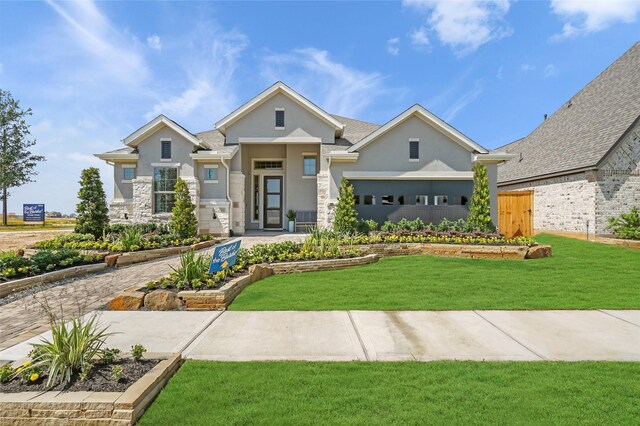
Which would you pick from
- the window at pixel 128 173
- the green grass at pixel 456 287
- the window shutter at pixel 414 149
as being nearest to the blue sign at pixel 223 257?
the green grass at pixel 456 287

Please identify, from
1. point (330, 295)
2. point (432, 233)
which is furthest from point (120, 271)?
point (432, 233)

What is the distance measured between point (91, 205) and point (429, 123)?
609 inches

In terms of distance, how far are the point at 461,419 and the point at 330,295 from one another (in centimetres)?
410

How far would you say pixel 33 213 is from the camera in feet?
99.8

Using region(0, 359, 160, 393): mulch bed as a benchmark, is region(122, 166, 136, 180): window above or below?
above

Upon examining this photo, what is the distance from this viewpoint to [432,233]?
43.5 feet

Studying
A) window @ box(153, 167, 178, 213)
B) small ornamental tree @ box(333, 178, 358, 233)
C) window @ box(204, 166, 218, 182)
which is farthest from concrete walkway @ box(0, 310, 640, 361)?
window @ box(153, 167, 178, 213)

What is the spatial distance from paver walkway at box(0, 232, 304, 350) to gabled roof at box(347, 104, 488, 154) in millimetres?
10323

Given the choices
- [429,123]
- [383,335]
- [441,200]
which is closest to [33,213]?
[429,123]

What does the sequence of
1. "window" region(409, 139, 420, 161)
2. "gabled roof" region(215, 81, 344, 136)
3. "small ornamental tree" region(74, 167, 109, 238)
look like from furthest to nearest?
"gabled roof" region(215, 81, 344, 136)
"window" region(409, 139, 420, 161)
"small ornamental tree" region(74, 167, 109, 238)

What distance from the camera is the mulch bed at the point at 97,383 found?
123 inches

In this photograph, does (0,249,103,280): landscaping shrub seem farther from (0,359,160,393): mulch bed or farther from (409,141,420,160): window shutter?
(409,141,420,160): window shutter

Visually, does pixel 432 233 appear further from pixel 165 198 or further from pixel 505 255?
pixel 165 198

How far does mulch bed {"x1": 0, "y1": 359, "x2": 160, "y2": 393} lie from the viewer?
123 inches
